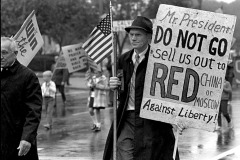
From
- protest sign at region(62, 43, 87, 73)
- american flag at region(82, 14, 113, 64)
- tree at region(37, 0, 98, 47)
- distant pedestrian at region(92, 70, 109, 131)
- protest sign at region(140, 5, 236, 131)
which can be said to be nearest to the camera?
protest sign at region(140, 5, 236, 131)

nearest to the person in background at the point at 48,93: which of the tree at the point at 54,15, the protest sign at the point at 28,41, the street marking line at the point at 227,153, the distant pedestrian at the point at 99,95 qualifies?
the distant pedestrian at the point at 99,95

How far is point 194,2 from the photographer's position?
30.6 metres

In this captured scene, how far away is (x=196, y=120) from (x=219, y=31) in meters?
0.89

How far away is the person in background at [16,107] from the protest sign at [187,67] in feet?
3.82

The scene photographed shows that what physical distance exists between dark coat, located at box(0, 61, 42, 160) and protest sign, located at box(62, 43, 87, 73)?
30.7 ft

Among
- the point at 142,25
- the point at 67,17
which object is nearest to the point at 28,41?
the point at 142,25

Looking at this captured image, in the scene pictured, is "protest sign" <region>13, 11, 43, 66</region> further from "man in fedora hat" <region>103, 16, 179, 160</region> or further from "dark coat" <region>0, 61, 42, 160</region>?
"dark coat" <region>0, 61, 42, 160</region>

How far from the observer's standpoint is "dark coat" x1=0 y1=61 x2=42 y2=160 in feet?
16.6

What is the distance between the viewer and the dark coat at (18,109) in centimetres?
505

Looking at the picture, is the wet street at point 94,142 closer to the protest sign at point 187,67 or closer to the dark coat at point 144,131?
the dark coat at point 144,131

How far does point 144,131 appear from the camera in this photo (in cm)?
586

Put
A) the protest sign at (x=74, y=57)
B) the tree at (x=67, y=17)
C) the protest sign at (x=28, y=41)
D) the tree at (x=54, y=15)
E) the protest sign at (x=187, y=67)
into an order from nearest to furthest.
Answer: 1. the protest sign at (x=187, y=67)
2. the protest sign at (x=28, y=41)
3. the protest sign at (x=74, y=57)
4. the tree at (x=54, y=15)
5. the tree at (x=67, y=17)

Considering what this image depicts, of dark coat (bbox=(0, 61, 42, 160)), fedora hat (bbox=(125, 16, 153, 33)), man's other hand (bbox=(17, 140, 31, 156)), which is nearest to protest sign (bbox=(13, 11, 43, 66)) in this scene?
fedora hat (bbox=(125, 16, 153, 33))

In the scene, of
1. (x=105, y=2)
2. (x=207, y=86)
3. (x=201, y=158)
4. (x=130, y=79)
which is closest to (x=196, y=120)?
(x=207, y=86)
